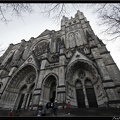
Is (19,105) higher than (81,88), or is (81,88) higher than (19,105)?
(81,88)

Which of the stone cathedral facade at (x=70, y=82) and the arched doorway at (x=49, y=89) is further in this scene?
the arched doorway at (x=49, y=89)

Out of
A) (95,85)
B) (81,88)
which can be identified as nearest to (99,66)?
(95,85)

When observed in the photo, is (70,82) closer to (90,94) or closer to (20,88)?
(90,94)

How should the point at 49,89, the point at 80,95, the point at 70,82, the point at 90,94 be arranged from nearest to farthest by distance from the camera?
the point at 90,94
the point at 80,95
the point at 70,82
the point at 49,89

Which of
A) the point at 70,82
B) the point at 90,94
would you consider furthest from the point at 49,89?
the point at 90,94

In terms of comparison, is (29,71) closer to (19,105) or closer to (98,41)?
(19,105)

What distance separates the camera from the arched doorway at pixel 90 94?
10257 mm

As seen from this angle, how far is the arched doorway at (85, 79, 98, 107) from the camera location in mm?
10257

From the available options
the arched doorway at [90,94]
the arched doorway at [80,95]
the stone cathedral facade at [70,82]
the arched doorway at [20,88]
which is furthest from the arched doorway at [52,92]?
the arched doorway at [90,94]

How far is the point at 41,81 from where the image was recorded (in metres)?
11.7

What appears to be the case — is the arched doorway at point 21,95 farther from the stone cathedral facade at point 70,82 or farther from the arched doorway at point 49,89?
the arched doorway at point 49,89

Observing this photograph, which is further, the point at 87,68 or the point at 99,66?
the point at 87,68

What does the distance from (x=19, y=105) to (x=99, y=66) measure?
42.8ft

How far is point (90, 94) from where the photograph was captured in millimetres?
10875
